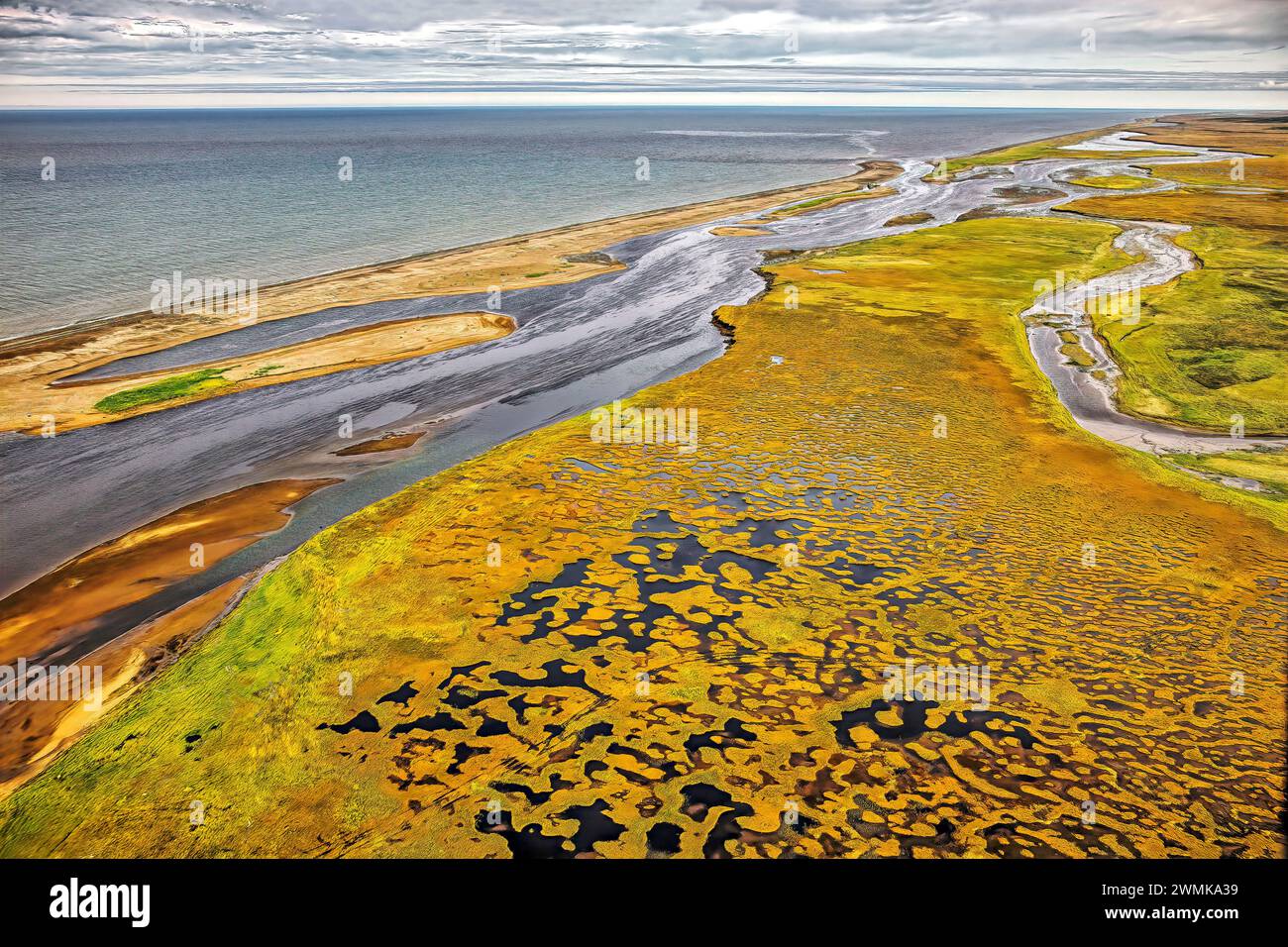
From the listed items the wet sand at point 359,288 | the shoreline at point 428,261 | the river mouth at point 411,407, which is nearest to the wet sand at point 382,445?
the river mouth at point 411,407

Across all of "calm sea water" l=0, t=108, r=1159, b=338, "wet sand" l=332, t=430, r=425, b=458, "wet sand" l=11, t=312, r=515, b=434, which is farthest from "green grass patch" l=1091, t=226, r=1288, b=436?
"calm sea water" l=0, t=108, r=1159, b=338

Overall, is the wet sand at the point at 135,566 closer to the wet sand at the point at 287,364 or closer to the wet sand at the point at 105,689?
the wet sand at the point at 105,689

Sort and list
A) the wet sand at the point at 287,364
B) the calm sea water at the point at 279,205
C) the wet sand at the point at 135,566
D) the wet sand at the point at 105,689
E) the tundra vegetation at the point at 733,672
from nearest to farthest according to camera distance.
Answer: the tundra vegetation at the point at 733,672
the wet sand at the point at 105,689
the wet sand at the point at 135,566
the wet sand at the point at 287,364
the calm sea water at the point at 279,205

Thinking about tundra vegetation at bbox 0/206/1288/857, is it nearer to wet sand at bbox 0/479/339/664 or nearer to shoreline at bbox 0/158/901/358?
wet sand at bbox 0/479/339/664

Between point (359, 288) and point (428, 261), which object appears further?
point (428, 261)

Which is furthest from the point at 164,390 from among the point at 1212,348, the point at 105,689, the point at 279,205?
the point at 279,205

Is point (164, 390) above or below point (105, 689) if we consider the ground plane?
above

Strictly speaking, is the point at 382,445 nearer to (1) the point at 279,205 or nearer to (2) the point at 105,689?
(2) the point at 105,689

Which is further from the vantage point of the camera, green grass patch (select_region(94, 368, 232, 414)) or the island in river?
green grass patch (select_region(94, 368, 232, 414))

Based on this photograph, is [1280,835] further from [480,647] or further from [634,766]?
[480,647]

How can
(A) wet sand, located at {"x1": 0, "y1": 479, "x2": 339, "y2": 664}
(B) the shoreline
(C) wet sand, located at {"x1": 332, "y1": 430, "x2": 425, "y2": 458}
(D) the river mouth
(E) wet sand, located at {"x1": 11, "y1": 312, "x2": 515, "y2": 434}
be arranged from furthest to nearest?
(B) the shoreline < (E) wet sand, located at {"x1": 11, "y1": 312, "x2": 515, "y2": 434} < (C) wet sand, located at {"x1": 332, "y1": 430, "x2": 425, "y2": 458} < (D) the river mouth < (A) wet sand, located at {"x1": 0, "y1": 479, "x2": 339, "y2": 664}
